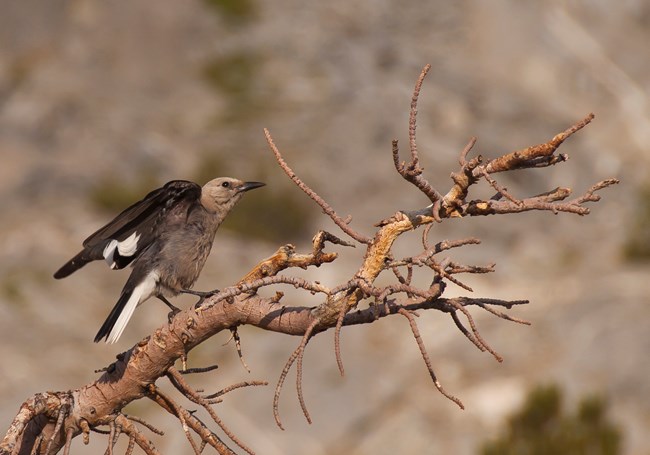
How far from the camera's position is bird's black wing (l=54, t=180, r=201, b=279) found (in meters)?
5.67

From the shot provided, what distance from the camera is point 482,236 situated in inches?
818

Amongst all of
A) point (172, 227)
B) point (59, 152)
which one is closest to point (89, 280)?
point (59, 152)

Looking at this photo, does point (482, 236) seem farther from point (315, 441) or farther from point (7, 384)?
point (7, 384)

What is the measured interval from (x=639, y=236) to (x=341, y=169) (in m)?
6.64

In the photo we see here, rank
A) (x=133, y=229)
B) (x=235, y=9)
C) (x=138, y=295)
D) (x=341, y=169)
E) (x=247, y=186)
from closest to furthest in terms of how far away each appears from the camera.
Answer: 1. (x=133, y=229)
2. (x=138, y=295)
3. (x=247, y=186)
4. (x=341, y=169)
5. (x=235, y=9)

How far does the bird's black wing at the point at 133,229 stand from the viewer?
5.67m

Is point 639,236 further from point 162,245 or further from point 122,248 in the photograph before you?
point 122,248

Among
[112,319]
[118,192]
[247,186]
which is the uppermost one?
[118,192]

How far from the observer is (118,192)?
70.8 ft

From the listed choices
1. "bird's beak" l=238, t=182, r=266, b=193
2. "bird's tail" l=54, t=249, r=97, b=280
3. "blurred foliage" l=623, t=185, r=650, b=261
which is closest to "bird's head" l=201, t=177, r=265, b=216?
"bird's beak" l=238, t=182, r=266, b=193

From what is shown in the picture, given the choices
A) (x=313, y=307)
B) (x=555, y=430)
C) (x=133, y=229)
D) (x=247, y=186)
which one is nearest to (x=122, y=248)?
(x=133, y=229)

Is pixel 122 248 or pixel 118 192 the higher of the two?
pixel 118 192

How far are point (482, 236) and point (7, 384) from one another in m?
10.0

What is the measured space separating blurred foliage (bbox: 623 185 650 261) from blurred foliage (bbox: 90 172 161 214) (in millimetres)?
10132
